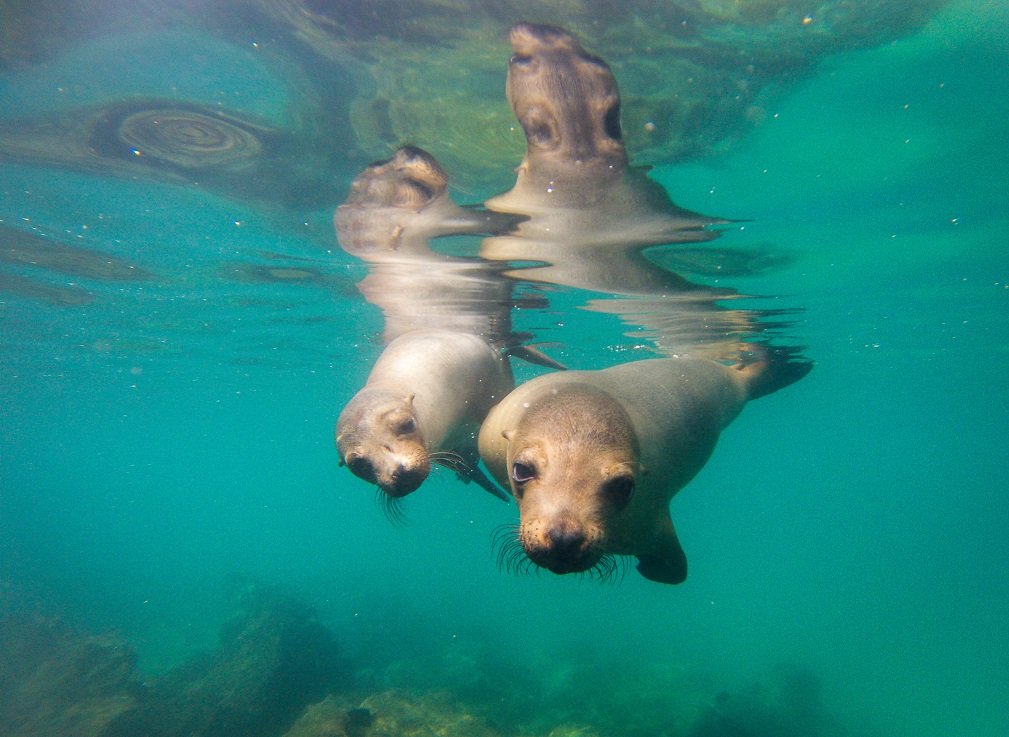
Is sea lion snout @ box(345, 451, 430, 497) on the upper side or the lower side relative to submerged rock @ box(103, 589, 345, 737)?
upper

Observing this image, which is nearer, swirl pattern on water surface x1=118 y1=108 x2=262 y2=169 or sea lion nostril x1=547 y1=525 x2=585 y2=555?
sea lion nostril x1=547 y1=525 x2=585 y2=555

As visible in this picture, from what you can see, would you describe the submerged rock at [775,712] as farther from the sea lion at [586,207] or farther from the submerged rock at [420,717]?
the sea lion at [586,207]

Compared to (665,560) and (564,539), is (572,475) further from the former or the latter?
(665,560)

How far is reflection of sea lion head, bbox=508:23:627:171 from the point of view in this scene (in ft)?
15.2

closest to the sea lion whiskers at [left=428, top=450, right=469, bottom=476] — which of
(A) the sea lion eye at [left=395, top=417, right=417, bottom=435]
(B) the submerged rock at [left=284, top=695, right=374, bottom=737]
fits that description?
(A) the sea lion eye at [left=395, top=417, right=417, bottom=435]

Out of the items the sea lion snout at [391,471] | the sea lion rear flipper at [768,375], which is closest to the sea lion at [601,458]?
the sea lion snout at [391,471]

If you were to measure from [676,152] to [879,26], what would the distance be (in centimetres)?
201

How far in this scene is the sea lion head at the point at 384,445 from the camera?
3.46m

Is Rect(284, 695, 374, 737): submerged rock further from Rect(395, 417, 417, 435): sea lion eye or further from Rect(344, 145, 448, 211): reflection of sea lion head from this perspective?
Rect(344, 145, 448, 211): reflection of sea lion head

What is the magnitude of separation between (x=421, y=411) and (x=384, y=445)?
846 millimetres

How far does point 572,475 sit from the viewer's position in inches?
115

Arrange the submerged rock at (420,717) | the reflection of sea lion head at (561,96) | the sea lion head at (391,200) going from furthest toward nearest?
the submerged rock at (420,717)
the sea lion head at (391,200)
the reflection of sea lion head at (561,96)

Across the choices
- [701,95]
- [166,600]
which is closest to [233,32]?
[701,95]

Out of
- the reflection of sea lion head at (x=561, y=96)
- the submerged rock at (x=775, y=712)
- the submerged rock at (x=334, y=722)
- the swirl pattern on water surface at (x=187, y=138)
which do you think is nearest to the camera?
the reflection of sea lion head at (x=561, y=96)
